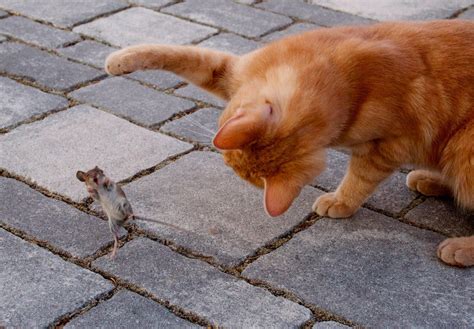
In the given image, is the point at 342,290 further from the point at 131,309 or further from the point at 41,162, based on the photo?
the point at 41,162

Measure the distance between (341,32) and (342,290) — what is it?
3.39 ft

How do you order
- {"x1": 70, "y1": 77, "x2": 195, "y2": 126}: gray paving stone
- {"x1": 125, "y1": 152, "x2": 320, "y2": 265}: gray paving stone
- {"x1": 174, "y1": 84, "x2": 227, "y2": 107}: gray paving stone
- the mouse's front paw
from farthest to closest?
{"x1": 174, "y1": 84, "x2": 227, "y2": 107}: gray paving stone → {"x1": 70, "y1": 77, "x2": 195, "y2": 126}: gray paving stone → the mouse's front paw → {"x1": 125, "y1": 152, "x2": 320, "y2": 265}: gray paving stone

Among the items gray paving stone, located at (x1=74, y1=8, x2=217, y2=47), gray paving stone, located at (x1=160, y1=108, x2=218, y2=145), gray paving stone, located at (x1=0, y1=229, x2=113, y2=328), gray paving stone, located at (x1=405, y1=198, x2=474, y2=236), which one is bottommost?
gray paving stone, located at (x1=405, y1=198, x2=474, y2=236)

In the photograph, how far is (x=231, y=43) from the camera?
4551mm

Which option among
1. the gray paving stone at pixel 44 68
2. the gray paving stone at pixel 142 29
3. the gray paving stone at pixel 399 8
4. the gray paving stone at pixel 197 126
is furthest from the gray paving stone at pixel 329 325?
the gray paving stone at pixel 399 8

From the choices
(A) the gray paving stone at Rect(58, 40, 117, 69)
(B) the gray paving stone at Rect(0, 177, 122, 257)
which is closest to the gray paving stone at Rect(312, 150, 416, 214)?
(B) the gray paving stone at Rect(0, 177, 122, 257)

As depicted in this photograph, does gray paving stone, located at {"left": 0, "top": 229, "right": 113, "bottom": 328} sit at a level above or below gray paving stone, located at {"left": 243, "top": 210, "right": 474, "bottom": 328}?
above

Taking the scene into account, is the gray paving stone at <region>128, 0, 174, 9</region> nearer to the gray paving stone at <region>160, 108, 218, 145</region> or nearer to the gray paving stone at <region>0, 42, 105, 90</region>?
the gray paving stone at <region>0, 42, 105, 90</region>

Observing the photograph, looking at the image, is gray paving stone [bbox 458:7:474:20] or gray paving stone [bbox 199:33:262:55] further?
gray paving stone [bbox 458:7:474:20]

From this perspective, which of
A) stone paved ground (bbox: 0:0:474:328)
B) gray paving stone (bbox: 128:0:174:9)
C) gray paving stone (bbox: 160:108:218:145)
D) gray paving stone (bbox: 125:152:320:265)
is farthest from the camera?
gray paving stone (bbox: 128:0:174:9)

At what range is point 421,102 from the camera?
2.92m

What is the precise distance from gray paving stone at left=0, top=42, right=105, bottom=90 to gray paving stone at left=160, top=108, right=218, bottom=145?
24.7 inches

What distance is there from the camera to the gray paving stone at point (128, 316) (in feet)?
7.95

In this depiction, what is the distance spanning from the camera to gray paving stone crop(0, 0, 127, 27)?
15.5ft
